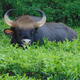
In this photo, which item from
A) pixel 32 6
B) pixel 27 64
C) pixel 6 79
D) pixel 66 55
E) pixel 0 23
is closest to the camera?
pixel 6 79

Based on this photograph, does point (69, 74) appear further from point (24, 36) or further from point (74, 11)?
point (74, 11)

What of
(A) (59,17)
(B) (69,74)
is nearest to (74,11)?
(A) (59,17)

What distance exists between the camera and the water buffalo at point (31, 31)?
31.7 feet

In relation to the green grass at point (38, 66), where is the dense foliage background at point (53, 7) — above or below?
below

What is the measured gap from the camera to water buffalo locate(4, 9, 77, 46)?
31.7 feet

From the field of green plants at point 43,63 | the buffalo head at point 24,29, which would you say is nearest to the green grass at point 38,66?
the field of green plants at point 43,63

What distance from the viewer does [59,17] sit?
15.1 meters

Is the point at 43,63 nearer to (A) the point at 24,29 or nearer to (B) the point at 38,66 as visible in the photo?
(B) the point at 38,66

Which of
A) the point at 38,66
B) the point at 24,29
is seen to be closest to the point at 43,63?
the point at 38,66

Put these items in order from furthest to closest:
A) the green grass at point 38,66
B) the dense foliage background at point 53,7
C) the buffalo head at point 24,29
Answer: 1. the dense foliage background at point 53,7
2. the buffalo head at point 24,29
3. the green grass at point 38,66

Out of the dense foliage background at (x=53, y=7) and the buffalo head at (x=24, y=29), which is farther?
the dense foliage background at (x=53, y=7)

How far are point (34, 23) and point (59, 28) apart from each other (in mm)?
1200

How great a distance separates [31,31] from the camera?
9.81m

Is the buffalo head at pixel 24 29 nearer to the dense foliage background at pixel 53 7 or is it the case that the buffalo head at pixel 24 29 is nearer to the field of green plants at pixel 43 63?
the field of green plants at pixel 43 63
